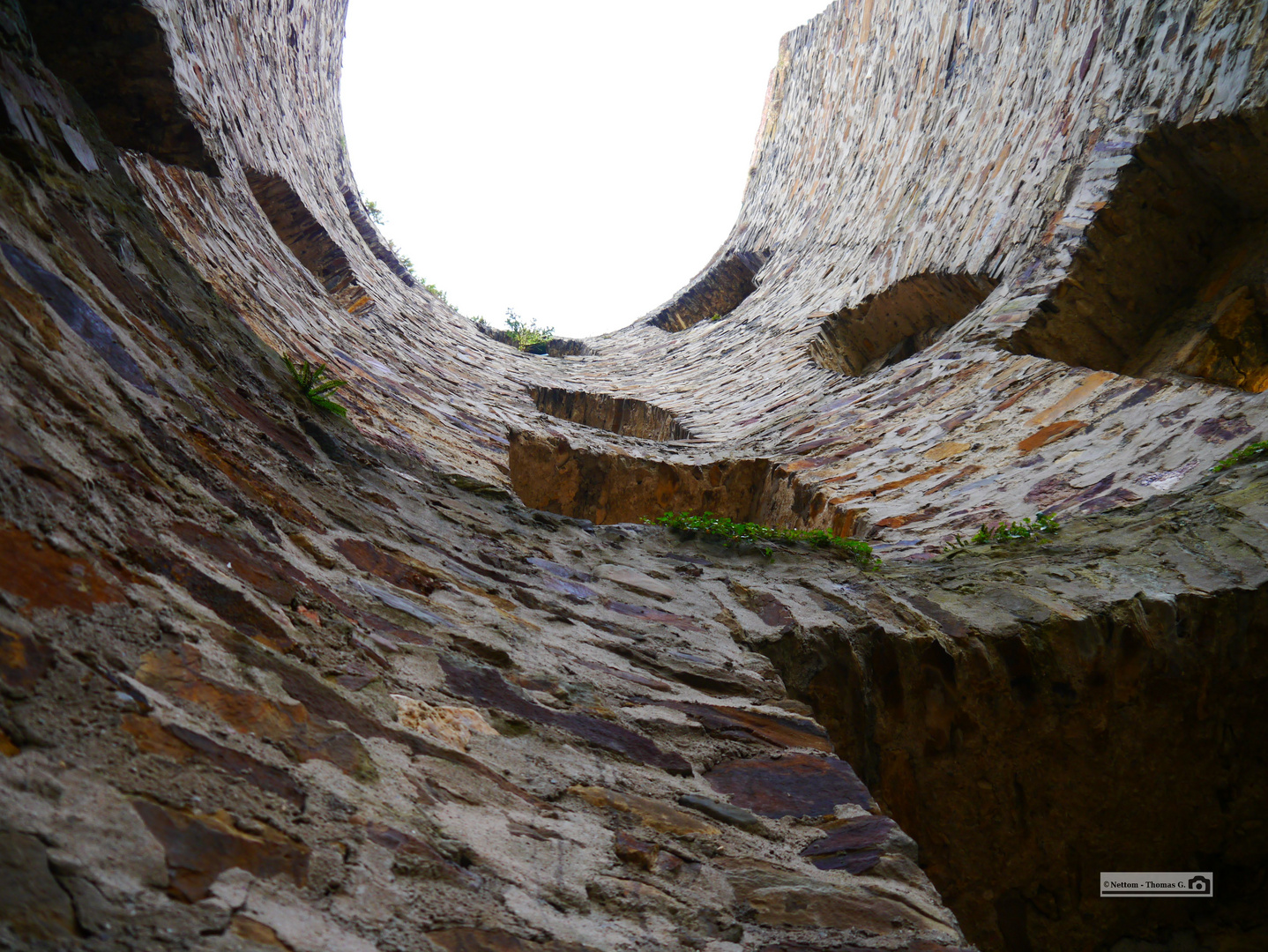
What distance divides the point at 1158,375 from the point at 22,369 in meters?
4.30

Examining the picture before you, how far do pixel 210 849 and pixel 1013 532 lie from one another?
2799mm

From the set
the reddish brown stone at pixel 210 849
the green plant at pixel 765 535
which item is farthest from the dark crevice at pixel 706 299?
the reddish brown stone at pixel 210 849

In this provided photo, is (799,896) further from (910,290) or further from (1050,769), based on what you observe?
(910,290)

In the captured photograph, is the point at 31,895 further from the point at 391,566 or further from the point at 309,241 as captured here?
the point at 309,241

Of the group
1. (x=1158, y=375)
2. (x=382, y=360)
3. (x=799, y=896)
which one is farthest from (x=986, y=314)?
(x=799, y=896)

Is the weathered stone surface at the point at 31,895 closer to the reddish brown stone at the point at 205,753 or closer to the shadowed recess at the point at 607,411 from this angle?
the reddish brown stone at the point at 205,753

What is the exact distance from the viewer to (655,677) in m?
2.04

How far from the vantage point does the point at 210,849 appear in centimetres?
92

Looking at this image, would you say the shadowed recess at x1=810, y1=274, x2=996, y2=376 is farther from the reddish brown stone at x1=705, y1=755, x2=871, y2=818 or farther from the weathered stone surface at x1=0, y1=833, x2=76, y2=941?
the weathered stone surface at x1=0, y1=833, x2=76, y2=941

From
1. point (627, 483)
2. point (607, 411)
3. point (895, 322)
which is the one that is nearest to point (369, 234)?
point (607, 411)

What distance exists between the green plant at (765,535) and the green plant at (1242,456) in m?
1.17

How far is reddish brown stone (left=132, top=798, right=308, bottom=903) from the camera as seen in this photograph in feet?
2.85

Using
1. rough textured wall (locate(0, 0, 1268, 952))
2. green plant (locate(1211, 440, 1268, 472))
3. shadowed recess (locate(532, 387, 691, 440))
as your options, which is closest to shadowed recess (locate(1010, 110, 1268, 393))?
rough textured wall (locate(0, 0, 1268, 952))

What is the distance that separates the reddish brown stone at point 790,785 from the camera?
1.66 metres
